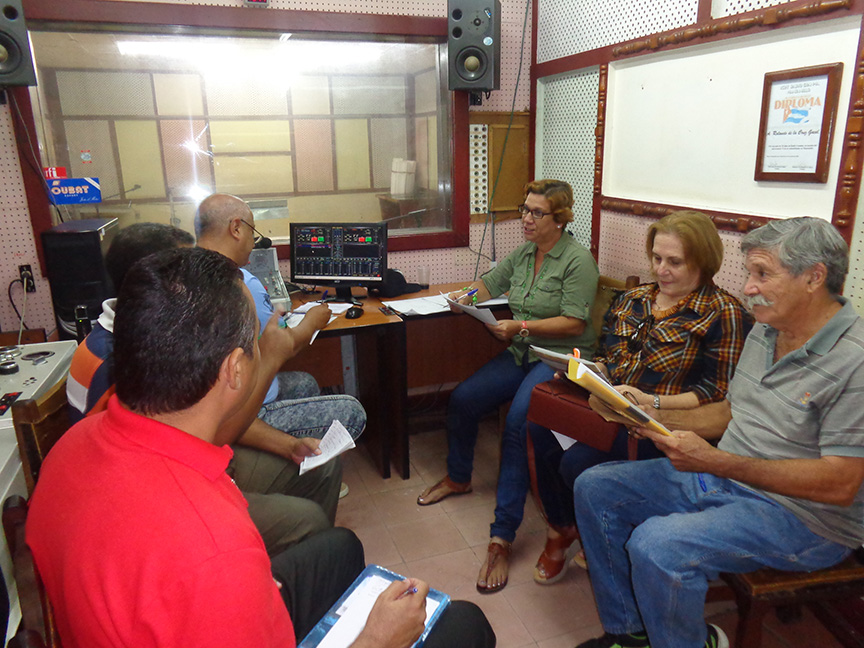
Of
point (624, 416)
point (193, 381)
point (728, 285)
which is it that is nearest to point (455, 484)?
point (624, 416)

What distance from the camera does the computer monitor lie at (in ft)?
10.6

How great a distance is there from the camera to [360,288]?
3.49 metres

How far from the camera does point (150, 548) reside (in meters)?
0.81

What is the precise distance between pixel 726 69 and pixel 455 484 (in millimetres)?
2058

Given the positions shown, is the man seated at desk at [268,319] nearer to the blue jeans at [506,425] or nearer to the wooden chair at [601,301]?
the blue jeans at [506,425]

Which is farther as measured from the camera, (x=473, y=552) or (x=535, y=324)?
(x=535, y=324)

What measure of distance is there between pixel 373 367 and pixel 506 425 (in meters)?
0.90

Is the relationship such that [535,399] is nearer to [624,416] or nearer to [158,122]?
[624,416]

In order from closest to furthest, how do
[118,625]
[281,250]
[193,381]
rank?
[118,625] → [193,381] → [281,250]

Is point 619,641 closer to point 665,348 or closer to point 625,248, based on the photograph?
point 665,348

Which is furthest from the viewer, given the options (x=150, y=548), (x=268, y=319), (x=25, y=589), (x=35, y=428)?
(x=268, y=319)

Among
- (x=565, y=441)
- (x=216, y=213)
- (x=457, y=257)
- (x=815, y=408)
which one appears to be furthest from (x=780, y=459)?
(x=457, y=257)

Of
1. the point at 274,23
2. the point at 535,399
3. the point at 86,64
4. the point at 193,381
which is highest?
the point at 274,23

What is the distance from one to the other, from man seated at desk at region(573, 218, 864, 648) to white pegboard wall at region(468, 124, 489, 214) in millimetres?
2146
